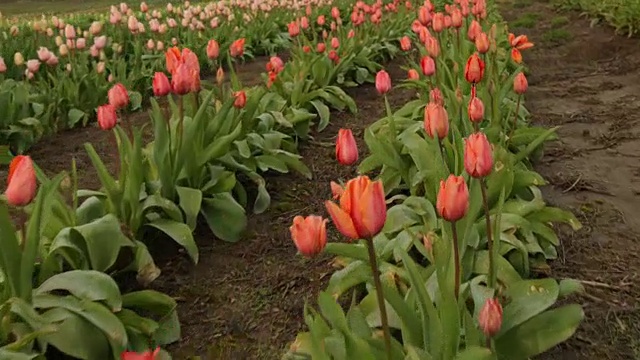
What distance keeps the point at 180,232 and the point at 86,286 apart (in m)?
0.59

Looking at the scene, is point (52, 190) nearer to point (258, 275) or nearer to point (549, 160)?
point (258, 275)

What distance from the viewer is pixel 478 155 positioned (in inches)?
66.7

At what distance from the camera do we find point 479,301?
6.44 ft

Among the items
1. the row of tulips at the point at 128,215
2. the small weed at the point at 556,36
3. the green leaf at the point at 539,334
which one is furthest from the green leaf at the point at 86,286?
the small weed at the point at 556,36

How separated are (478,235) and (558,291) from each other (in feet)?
1.57

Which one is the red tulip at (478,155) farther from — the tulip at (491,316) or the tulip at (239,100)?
the tulip at (239,100)

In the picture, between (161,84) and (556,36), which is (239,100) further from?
(556,36)

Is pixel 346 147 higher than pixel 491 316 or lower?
higher

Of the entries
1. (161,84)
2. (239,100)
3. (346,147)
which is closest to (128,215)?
(161,84)

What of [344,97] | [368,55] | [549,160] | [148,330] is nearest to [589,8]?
[368,55]

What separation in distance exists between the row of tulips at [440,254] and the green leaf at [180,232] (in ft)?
1.83

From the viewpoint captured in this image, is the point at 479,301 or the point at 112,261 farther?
the point at 112,261

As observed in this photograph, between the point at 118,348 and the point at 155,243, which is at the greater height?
the point at 118,348

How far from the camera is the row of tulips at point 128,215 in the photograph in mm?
2066
